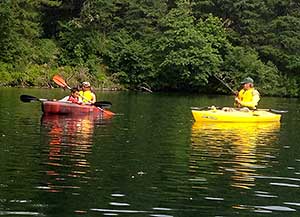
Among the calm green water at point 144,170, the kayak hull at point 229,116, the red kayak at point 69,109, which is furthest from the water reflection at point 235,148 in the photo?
the red kayak at point 69,109

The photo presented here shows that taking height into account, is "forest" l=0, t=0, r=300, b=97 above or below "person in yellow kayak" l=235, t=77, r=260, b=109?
above

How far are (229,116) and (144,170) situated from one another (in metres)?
11.0

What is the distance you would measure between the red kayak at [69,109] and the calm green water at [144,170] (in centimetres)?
192

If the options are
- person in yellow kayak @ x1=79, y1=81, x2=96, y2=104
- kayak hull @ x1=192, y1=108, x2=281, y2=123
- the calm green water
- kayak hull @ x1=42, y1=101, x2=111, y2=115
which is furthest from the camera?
person in yellow kayak @ x1=79, y1=81, x2=96, y2=104

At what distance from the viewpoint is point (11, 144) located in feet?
46.0

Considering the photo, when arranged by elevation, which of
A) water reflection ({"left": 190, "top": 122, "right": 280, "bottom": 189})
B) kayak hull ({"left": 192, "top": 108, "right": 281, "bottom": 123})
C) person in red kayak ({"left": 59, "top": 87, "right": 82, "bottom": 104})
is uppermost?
person in red kayak ({"left": 59, "top": 87, "right": 82, "bottom": 104})

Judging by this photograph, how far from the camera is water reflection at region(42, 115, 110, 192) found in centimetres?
1023

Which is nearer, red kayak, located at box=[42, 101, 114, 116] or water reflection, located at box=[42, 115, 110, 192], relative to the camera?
water reflection, located at box=[42, 115, 110, 192]

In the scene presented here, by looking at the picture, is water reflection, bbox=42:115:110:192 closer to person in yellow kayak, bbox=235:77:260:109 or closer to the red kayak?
the red kayak

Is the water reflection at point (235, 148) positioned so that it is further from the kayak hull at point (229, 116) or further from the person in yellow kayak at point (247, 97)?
the person in yellow kayak at point (247, 97)

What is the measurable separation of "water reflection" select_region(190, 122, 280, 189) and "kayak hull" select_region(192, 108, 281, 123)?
39cm

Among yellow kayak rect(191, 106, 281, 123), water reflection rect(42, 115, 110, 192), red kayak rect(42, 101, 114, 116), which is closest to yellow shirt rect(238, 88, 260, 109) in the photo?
yellow kayak rect(191, 106, 281, 123)

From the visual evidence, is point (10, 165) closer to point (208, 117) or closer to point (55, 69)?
point (208, 117)

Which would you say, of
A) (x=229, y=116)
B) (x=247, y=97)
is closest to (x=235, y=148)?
(x=229, y=116)
